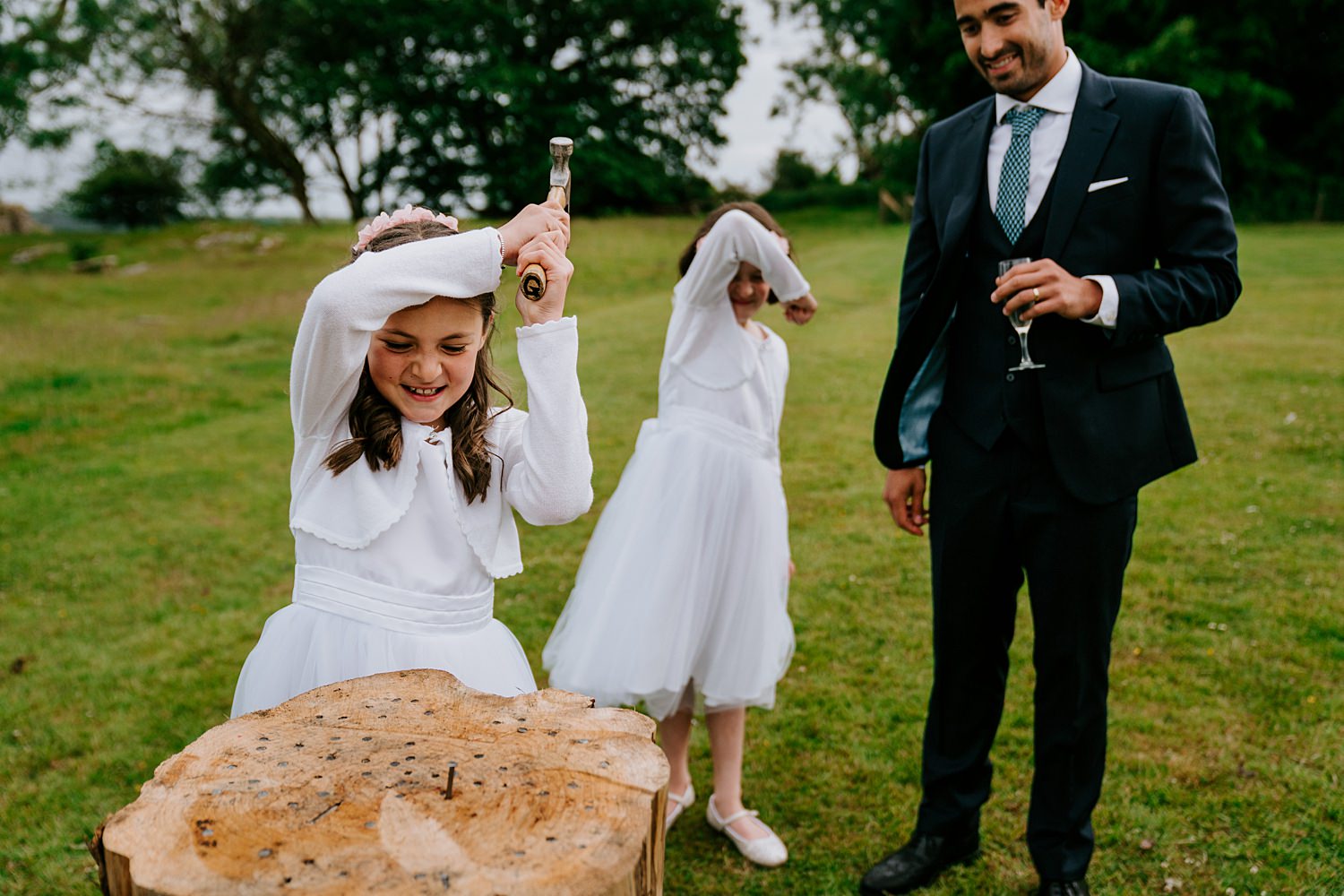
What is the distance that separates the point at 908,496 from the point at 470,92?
35.0 meters

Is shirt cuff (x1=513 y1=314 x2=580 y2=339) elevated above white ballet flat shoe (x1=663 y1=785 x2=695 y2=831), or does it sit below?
above

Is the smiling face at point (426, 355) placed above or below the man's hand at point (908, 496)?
above

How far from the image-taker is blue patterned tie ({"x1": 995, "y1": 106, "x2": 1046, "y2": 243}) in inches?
122

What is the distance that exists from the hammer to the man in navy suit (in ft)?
4.30

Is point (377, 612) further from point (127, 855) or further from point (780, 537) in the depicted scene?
point (780, 537)

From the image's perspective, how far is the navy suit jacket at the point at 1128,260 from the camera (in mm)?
2920

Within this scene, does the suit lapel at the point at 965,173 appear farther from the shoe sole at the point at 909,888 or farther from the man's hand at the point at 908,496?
the shoe sole at the point at 909,888

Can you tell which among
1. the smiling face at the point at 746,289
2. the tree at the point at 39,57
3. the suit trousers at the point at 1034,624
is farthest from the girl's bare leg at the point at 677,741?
the tree at the point at 39,57

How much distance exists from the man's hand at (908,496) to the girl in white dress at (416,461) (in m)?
1.53

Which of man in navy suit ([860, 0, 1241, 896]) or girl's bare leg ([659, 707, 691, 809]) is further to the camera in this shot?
girl's bare leg ([659, 707, 691, 809])

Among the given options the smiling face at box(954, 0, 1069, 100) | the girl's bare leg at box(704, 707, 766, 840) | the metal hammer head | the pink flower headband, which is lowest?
the girl's bare leg at box(704, 707, 766, 840)

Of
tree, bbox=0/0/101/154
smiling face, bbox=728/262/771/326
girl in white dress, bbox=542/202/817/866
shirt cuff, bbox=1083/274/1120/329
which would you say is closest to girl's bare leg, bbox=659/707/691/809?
girl in white dress, bbox=542/202/817/866

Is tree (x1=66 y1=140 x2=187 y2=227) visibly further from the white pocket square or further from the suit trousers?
the white pocket square

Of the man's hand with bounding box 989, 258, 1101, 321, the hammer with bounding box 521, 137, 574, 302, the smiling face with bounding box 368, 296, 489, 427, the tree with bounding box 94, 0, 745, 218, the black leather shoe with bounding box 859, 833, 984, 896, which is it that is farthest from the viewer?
the tree with bounding box 94, 0, 745, 218
